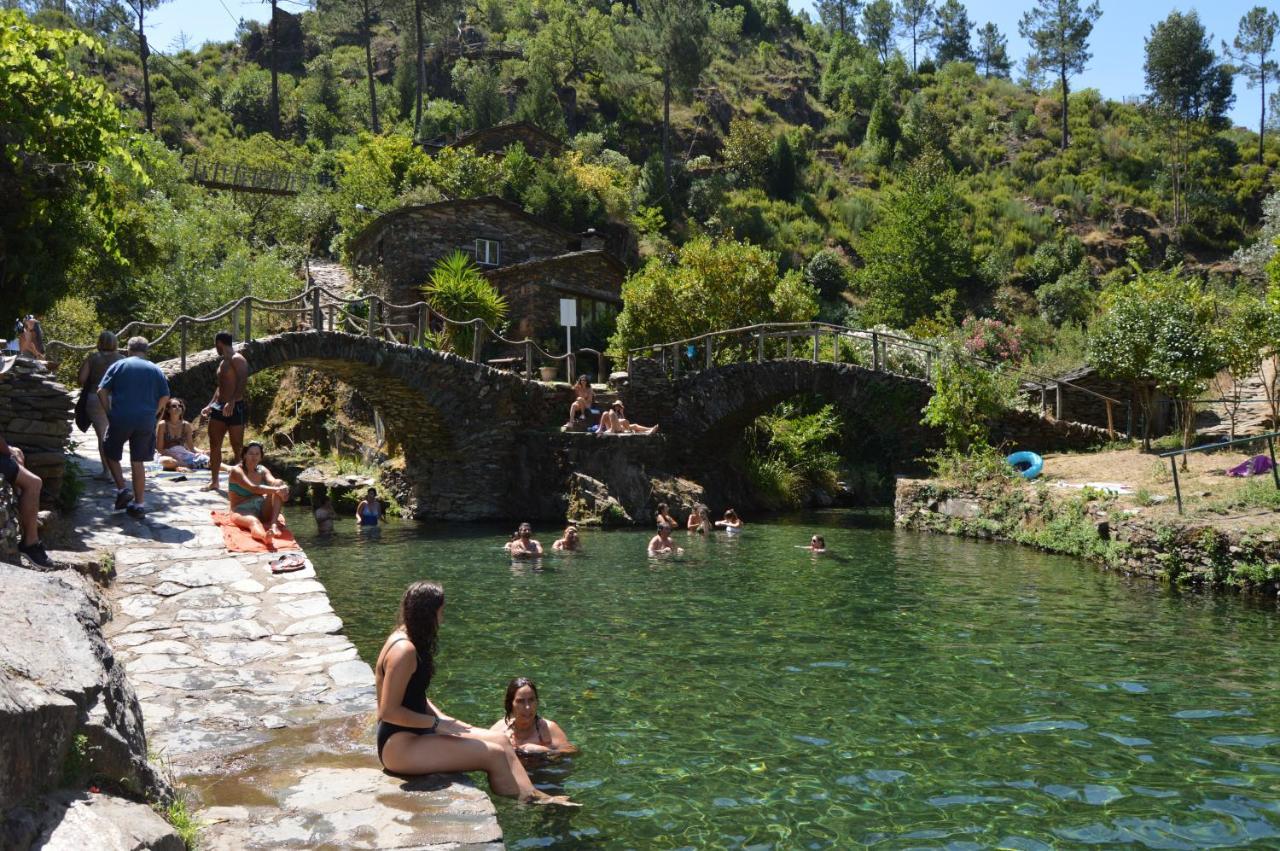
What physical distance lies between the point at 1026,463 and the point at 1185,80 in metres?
49.5

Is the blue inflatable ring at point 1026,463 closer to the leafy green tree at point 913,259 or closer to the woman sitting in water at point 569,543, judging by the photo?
the woman sitting in water at point 569,543

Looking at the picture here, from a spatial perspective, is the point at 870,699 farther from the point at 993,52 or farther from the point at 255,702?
the point at 993,52

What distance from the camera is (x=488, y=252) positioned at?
33844 mm

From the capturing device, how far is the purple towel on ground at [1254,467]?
50.9ft

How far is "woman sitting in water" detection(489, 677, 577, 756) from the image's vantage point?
6.60 m

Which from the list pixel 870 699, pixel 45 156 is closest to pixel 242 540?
pixel 870 699

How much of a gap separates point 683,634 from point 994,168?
191 ft

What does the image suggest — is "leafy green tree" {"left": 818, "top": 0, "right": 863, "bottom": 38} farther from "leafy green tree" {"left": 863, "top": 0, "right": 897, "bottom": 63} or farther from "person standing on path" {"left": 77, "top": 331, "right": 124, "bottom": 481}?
"person standing on path" {"left": 77, "top": 331, "right": 124, "bottom": 481}

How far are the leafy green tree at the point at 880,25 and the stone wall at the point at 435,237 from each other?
6453 centimetres

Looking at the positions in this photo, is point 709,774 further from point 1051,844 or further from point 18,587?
point 18,587

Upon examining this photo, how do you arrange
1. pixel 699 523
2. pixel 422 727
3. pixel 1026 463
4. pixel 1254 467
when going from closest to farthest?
pixel 422 727
pixel 1254 467
pixel 699 523
pixel 1026 463

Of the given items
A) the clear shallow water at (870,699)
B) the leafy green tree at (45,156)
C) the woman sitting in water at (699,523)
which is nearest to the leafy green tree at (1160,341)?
the clear shallow water at (870,699)

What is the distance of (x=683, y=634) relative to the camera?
1042 cm

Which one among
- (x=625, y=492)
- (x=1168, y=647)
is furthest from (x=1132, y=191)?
(x=1168, y=647)
